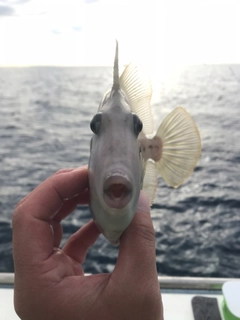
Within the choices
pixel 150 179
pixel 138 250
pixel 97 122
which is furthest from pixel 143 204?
pixel 150 179

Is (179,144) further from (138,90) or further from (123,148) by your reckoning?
(123,148)

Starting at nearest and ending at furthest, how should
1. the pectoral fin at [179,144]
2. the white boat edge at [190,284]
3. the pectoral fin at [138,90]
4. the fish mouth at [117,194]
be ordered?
the fish mouth at [117,194] < the pectoral fin at [138,90] < the pectoral fin at [179,144] < the white boat edge at [190,284]

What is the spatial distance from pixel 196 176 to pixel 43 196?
9974 mm

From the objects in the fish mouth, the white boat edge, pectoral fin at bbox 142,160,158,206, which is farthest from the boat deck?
the fish mouth

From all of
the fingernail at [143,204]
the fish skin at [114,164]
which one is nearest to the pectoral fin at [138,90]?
the fish skin at [114,164]

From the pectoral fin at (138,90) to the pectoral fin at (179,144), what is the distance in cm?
14

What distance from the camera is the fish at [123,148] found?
146 cm

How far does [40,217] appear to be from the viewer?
5.16ft

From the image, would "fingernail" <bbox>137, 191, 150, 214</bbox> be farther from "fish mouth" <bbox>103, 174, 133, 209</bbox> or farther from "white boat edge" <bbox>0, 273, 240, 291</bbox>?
"white boat edge" <bbox>0, 273, 240, 291</bbox>

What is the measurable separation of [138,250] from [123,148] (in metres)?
0.42

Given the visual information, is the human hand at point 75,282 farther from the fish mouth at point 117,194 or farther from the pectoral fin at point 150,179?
the pectoral fin at point 150,179

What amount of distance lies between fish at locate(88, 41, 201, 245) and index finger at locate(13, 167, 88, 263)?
0.12 meters

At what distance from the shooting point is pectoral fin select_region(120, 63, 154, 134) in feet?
7.81

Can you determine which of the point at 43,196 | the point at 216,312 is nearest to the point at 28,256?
the point at 43,196
